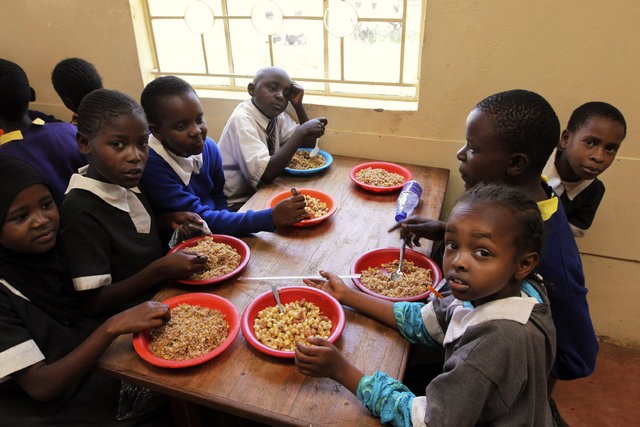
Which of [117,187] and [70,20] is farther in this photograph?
[70,20]

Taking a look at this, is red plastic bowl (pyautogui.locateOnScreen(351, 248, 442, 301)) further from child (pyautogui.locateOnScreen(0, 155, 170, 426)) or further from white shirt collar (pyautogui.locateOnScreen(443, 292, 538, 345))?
child (pyautogui.locateOnScreen(0, 155, 170, 426))

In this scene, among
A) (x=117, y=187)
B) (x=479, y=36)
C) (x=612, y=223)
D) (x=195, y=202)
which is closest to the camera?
(x=117, y=187)

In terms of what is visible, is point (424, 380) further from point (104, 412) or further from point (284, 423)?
point (104, 412)

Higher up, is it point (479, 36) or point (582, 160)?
point (479, 36)

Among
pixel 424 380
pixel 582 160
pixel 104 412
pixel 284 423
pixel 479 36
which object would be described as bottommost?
pixel 424 380

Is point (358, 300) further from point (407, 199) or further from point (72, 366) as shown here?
point (72, 366)

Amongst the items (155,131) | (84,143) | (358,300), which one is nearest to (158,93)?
(155,131)

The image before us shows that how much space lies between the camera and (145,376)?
1308mm

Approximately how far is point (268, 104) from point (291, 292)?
1338 mm

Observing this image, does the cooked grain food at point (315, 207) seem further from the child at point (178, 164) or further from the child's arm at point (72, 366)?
the child's arm at point (72, 366)

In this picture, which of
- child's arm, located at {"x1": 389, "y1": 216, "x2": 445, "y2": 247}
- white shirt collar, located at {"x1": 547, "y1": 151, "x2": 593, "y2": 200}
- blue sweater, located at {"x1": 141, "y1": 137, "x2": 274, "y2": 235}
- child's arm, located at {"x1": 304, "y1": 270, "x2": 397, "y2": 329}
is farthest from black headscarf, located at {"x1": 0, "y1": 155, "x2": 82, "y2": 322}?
white shirt collar, located at {"x1": 547, "y1": 151, "x2": 593, "y2": 200}

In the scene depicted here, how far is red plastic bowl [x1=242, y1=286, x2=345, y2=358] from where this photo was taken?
4.45 ft

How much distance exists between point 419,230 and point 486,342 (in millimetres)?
837

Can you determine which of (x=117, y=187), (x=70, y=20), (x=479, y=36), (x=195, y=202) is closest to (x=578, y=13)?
(x=479, y=36)
